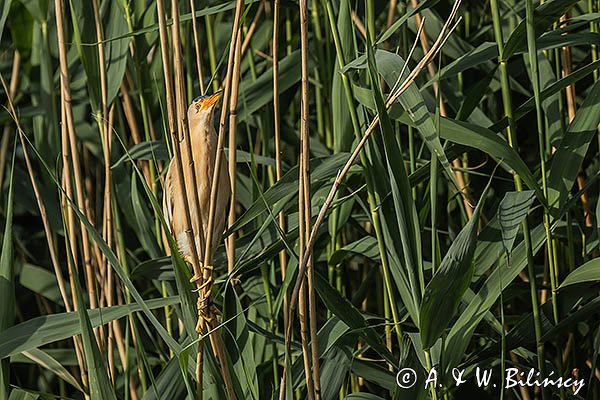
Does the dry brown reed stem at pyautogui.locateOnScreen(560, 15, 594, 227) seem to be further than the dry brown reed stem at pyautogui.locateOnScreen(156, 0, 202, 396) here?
Yes

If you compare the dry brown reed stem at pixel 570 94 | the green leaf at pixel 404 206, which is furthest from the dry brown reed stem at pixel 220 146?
the dry brown reed stem at pixel 570 94

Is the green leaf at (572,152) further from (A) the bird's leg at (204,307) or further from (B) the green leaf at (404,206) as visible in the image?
(A) the bird's leg at (204,307)

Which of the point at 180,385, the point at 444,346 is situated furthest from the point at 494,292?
the point at 180,385

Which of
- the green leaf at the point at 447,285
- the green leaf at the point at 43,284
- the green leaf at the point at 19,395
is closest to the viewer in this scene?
the green leaf at the point at 447,285

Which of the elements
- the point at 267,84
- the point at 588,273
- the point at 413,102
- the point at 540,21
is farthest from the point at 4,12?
the point at 588,273

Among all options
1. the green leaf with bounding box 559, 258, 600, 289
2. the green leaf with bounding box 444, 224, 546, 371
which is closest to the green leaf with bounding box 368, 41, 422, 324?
the green leaf with bounding box 444, 224, 546, 371

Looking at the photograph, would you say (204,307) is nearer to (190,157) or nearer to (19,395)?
(190,157)

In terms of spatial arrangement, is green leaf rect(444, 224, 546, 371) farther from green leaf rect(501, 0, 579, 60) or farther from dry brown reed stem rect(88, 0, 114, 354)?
dry brown reed stem rect(88, 0, 114, 354)

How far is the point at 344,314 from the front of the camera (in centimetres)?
103

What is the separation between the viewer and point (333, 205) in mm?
1042

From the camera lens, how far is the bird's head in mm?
1199

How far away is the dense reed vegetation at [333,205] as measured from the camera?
0.89 m

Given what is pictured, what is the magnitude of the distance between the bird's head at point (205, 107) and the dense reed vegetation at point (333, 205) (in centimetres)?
2

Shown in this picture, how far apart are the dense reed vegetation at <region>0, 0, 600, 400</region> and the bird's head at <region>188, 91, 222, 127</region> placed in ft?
0.08
